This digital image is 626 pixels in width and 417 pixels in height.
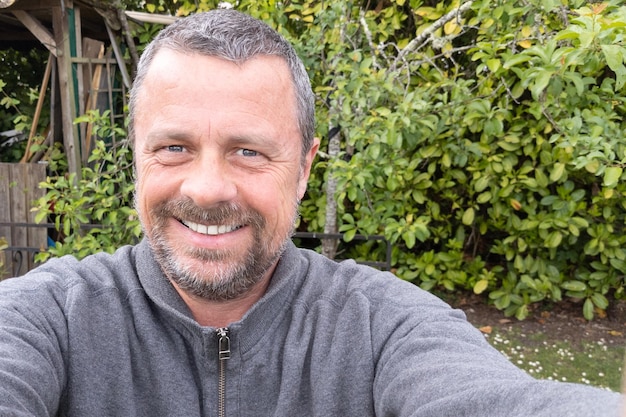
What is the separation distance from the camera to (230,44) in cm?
141

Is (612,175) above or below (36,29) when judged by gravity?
below

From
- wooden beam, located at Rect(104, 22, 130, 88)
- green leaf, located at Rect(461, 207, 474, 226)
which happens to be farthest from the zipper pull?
wooden beam, located at Rect(104, 22, 130, 88)

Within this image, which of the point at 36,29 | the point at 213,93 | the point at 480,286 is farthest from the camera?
the point at 36,29

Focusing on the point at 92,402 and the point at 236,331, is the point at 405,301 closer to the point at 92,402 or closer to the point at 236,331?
the point at 236,331

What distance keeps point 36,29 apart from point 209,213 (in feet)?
14.5

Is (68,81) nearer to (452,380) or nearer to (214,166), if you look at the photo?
(214,166)

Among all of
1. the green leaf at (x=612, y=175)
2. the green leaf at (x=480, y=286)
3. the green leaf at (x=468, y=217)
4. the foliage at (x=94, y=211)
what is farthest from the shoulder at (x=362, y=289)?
the green leaf at (x=480, y=286)

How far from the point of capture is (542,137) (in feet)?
12.9

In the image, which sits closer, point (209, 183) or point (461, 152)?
point (209, 183)

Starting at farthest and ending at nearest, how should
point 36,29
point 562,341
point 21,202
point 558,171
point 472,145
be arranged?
1. point 21,202
2. point 36,29
3. point 562,341
4. point 472,145
5. point 558,171

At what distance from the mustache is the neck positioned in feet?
0.69

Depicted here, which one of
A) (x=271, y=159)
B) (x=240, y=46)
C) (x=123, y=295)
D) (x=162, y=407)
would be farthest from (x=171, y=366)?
(x=240, y=46)

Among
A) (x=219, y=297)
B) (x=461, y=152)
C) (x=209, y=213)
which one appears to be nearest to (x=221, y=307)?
(x=219, y=297)

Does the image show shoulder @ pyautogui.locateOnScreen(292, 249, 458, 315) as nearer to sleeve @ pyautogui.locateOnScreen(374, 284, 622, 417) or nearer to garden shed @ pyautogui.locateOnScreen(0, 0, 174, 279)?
sleeve @ pyautogui.locateOnScreen(374, 284, 622, 417)
